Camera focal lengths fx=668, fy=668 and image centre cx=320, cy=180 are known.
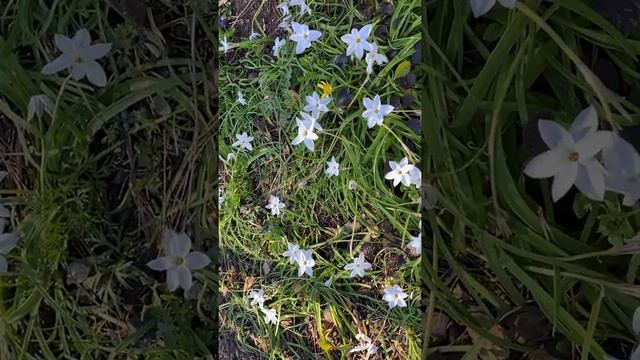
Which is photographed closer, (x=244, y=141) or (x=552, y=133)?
(x=552, y=133)

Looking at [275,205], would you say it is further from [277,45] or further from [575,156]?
[575,156]

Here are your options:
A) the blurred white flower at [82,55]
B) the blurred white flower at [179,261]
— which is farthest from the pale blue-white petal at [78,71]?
the blurred white flower at [179,261]

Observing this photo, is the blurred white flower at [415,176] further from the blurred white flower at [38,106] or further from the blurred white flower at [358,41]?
the blurred white flower at [38,106]

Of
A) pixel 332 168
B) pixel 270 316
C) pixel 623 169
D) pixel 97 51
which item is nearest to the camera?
pixel 623 169

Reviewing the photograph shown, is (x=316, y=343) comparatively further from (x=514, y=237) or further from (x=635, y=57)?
(x=635, y=57)

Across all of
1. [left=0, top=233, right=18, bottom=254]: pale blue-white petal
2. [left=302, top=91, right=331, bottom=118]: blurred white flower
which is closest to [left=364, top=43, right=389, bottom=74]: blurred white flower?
[left=302, top=91, right=331, bottom=118]: blurred white flower

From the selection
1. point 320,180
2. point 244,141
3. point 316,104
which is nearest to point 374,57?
point 316,104
